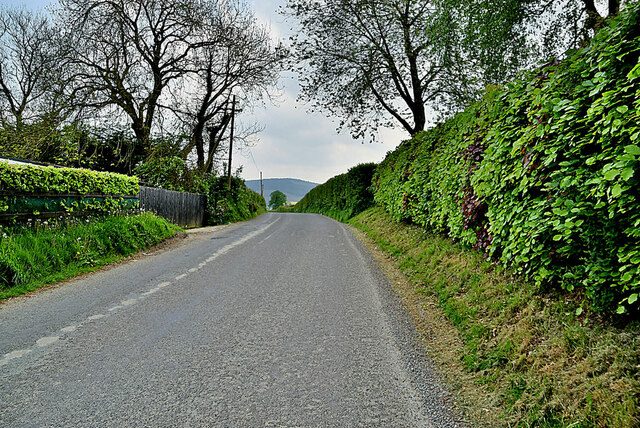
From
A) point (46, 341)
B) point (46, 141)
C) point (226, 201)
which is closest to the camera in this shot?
point (46, 341)

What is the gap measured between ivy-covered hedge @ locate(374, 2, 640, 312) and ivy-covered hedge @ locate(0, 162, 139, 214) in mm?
8673

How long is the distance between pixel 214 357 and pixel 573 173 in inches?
145

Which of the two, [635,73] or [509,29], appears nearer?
[635,73]

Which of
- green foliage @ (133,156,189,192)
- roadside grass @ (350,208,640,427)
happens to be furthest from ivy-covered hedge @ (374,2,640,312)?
green foliage @ (133,156,189,192)

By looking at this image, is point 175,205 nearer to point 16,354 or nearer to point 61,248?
point 61,248

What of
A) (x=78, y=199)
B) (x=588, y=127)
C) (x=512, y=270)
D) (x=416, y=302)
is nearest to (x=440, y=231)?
(x=416, y=302)

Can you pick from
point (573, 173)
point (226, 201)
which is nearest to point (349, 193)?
point (226, 201)

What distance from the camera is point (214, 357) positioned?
3.56 meters

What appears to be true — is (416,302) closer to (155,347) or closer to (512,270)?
(512,270)

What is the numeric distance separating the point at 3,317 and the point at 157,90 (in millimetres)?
17120

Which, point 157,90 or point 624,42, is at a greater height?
point 157,90

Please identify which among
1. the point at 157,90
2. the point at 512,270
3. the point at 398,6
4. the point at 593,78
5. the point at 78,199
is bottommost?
the point at 512,270

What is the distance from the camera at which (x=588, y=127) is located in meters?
3.12

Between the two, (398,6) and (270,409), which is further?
(398,6)
